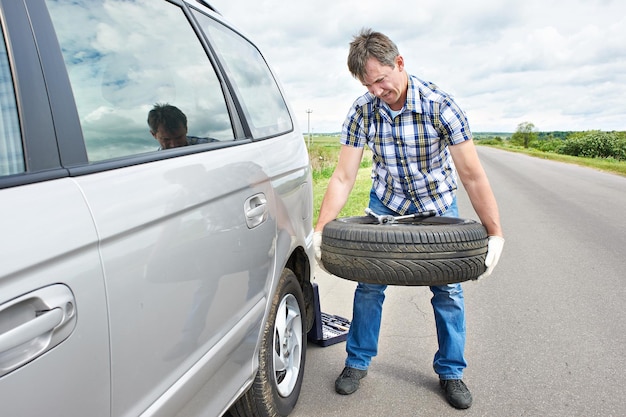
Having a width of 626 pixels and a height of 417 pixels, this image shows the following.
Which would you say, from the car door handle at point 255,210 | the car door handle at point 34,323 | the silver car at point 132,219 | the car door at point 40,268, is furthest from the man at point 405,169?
the car door handle at point 34,323

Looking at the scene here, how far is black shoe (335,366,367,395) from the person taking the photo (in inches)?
129

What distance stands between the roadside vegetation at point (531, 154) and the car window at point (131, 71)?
711 centimetres

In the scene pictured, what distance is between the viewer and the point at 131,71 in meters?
1.96

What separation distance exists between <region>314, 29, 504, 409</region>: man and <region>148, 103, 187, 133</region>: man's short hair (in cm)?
106

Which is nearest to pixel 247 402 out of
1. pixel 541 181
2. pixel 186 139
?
pixel 186 139

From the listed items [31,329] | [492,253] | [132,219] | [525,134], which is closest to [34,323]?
[31,329]

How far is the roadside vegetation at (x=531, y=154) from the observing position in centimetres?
1302

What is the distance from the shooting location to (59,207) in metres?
1.28

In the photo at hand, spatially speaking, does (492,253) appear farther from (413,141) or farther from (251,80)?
(251,80)

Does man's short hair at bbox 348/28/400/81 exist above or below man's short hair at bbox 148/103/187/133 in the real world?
above

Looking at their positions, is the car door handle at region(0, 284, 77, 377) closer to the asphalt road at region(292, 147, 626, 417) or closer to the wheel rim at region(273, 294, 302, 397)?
the wheel rim at region(273, 294, 302, 397)

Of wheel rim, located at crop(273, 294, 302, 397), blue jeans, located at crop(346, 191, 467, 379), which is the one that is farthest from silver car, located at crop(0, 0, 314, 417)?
blue jeans, located at crop(346, 191, 467, 379)

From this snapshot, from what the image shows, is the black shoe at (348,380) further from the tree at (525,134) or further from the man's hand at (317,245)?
the tree at (525,134)

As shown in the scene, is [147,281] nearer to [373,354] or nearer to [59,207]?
[59,207]
